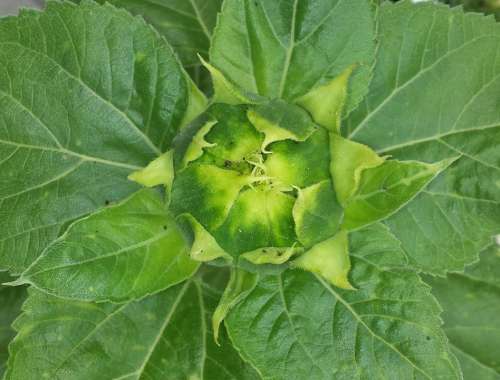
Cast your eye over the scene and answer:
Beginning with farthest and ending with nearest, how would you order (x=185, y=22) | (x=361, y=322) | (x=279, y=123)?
(x=185, y=22) < (x=361, y=322) < (x=279, y=123)

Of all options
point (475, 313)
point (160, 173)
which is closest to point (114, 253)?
point (160, 173)

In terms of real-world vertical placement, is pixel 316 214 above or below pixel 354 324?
above

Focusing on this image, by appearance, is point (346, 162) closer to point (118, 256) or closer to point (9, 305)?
point (118, 256)

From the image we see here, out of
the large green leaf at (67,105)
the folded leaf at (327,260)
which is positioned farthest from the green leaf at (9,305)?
the folded leaf at (327,260)

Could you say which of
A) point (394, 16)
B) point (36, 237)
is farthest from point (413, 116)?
point (36, 237)

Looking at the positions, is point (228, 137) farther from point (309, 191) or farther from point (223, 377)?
point (223, 377)

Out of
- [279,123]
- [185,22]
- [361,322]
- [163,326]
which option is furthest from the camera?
[185,22]

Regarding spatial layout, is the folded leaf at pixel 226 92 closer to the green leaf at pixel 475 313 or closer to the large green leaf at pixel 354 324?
the large green leaf at pixel 354 324
